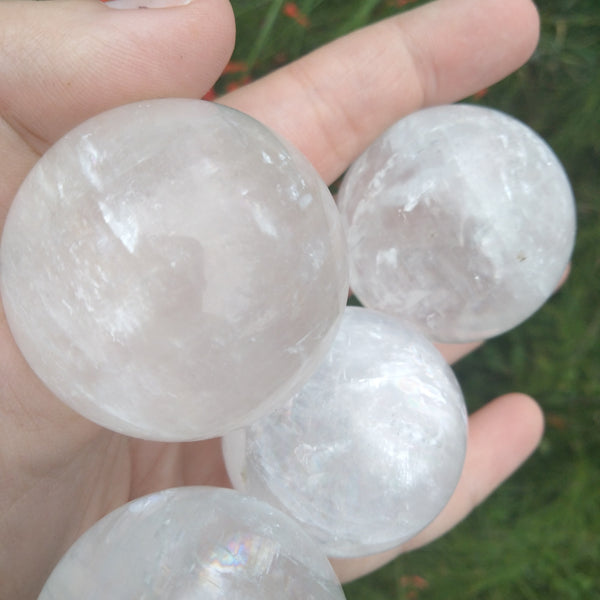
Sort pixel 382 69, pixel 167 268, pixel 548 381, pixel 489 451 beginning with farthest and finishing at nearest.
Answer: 1. pixel 548 381
2. pixel 489 451
3. pixel 382 69
4. pixel 167 268

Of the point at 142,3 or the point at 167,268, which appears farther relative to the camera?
the point at 142,3

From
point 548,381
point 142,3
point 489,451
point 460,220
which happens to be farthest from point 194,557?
point 548,381

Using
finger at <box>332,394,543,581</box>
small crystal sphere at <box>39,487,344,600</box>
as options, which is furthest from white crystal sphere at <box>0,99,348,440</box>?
finger at <box>332,394,543,581</box>

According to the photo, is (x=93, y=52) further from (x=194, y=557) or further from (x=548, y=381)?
(x=548, y=381)

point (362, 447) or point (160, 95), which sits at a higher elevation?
point (160, 95)

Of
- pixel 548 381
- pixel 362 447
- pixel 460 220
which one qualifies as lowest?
pixel 548 381

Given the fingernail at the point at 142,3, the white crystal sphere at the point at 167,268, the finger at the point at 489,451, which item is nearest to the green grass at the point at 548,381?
the finger at the point at 489,451

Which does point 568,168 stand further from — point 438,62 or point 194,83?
point 194,83
